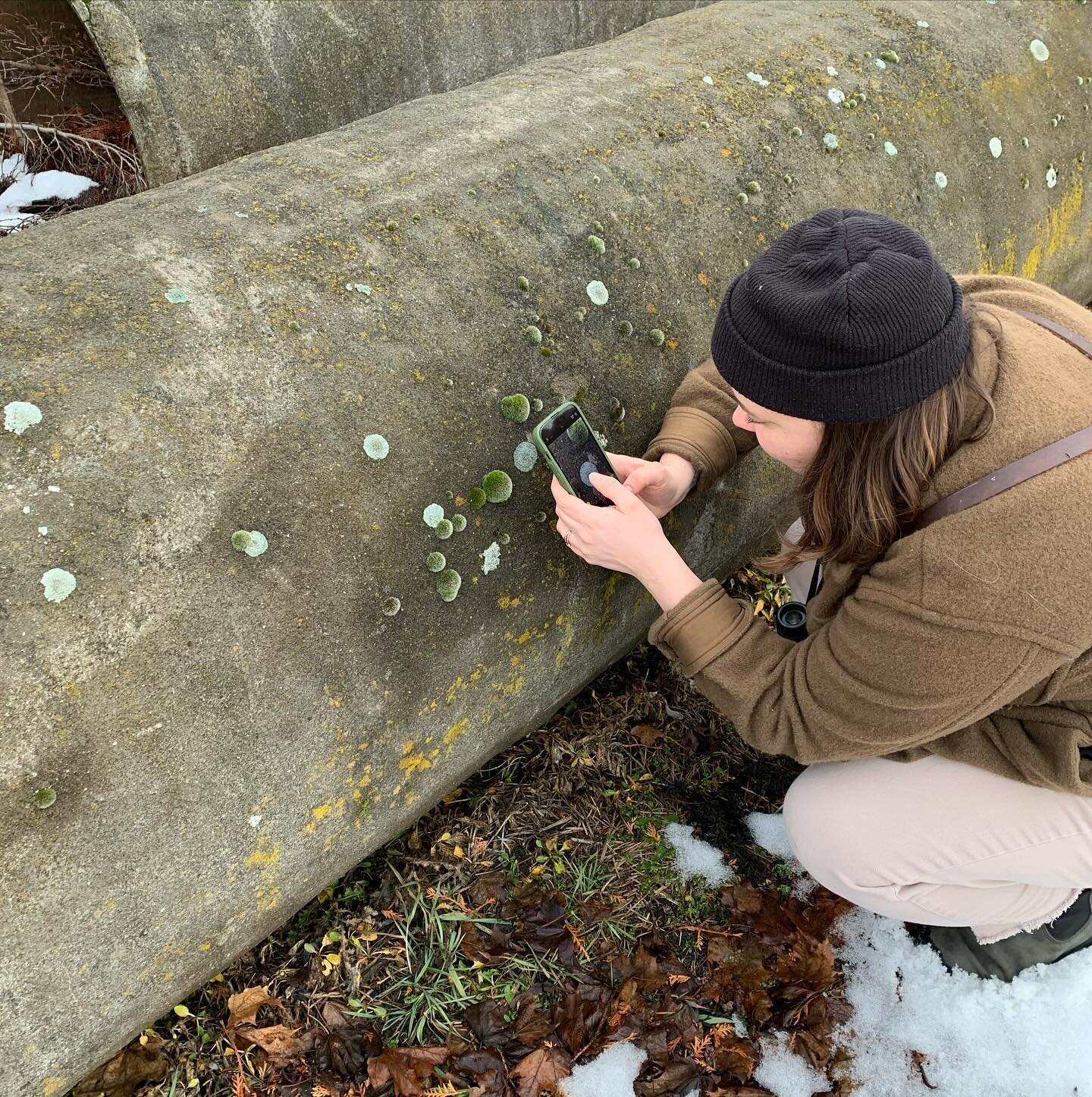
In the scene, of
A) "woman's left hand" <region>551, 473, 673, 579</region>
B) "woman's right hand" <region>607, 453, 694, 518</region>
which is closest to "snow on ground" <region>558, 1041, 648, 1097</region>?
"woman's left hand" <region>551, 473, 673, 579</region>

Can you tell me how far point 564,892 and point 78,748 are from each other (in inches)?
58.1

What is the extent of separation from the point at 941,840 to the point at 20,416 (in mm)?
2128

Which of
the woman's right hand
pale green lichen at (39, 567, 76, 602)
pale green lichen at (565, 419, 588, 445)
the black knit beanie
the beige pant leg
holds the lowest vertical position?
the beige pant leg

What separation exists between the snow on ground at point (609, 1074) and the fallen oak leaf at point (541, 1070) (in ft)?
0.07

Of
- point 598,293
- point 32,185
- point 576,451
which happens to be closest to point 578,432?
point 576,451

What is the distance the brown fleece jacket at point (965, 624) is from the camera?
60.4 inches

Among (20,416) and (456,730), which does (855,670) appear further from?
(20,416)

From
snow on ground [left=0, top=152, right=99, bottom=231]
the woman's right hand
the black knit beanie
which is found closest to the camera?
the black knit beanie

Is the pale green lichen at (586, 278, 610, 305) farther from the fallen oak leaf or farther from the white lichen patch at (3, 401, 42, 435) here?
the fallen oak leaf

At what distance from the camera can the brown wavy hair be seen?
5.17 feet

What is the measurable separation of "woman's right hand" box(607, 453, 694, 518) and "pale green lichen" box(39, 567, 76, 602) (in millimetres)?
1109

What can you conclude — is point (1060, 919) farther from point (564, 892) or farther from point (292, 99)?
point (292, 99)

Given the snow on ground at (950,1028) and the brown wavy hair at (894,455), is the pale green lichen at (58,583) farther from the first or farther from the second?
the snow on ground at (950,1028)

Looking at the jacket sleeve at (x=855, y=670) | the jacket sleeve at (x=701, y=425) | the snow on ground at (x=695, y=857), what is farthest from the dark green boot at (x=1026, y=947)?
the jacket sleeve at (x=701, y=425)
